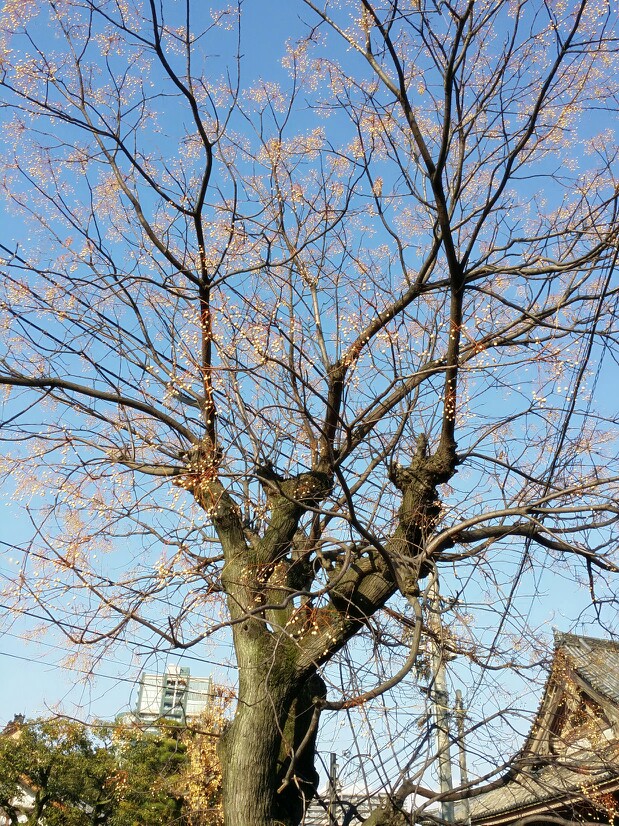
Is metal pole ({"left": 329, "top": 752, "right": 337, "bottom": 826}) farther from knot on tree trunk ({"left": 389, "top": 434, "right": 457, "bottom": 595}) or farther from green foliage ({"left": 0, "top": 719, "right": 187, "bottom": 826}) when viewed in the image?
green foliage ({"left": 0, "top": 719, "right": 187, "bottom": 826})

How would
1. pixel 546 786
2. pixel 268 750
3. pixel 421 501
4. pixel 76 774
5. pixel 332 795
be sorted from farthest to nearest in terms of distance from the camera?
1. pixel 76 774
2. pixel 421 501
3. pixel 546 786
4. pixel 332 795
5. pixel 268 750

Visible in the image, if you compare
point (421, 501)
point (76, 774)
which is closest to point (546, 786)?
point (421, 501)

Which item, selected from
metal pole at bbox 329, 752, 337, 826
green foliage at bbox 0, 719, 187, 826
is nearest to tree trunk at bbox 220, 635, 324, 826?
metal pole at bbox 329, 752, 337, 826

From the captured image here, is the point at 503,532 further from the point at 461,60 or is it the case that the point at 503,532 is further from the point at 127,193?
the point at 127,193

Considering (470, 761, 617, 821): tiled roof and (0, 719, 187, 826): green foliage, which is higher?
(0, 719, 187, 826): green foliage

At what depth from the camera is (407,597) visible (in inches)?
188

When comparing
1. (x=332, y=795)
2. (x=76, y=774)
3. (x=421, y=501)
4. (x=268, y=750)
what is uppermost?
(x=76, y=774)

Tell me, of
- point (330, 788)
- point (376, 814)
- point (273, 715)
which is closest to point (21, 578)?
point (273, 715)

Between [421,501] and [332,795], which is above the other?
[421,501]

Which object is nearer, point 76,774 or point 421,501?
point 421,501

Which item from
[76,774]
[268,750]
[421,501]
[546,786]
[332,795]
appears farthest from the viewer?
[76,774]

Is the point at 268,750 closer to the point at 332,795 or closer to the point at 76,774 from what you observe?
the point at 332,795

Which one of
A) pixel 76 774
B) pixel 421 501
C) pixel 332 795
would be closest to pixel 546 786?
pixel 332 795

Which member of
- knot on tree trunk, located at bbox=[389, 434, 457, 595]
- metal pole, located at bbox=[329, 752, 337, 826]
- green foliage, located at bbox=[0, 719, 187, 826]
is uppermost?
green foliage, located at bbox=[0, 719, 187, 826]
